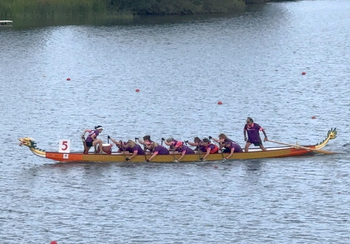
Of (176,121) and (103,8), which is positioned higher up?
(103,8)

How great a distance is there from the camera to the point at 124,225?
33875 millimetres

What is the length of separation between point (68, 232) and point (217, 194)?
7242 mm

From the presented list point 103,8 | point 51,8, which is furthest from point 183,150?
point 103,8

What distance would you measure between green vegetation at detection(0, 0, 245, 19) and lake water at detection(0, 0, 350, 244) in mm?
3197

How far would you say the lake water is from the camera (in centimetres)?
3409

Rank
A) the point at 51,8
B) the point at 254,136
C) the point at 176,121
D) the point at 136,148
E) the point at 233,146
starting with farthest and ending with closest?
the point at 51,8 < the point at 176,121 < the point at 254,136 < the point at 233,146 < the point at 136,148

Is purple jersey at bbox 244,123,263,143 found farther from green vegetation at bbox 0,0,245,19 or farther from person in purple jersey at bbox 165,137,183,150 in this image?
green vegetation at bbox 0,0,245,19

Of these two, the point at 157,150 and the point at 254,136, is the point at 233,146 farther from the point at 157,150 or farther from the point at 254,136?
the point at 157,150

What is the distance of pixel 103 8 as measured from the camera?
94562 mm

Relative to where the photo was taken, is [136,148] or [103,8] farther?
[103,8]

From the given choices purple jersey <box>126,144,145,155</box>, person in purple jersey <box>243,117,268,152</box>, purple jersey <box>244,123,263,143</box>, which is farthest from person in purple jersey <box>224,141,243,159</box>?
purple jersey <box>126,144,145,155</box>

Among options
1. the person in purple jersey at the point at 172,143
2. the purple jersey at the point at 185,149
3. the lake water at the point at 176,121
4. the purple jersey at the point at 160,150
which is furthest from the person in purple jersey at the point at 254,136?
the purple jersey at the point at 160,150

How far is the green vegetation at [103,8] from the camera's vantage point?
91.0m

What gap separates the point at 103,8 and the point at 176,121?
150ft
